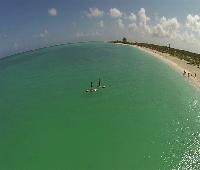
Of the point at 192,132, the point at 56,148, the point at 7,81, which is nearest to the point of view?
the point at 56,148

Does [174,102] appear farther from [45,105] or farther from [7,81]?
[7,81]

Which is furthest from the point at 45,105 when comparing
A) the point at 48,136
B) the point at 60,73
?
the point at 60,73

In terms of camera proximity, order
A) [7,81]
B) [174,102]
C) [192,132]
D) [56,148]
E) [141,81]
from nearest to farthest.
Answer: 1. [56,148]
2. [192,132]
3. [174,102]
4. [141,81]
5. [7,81]

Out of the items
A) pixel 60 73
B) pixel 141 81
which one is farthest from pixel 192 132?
pixel 60 73

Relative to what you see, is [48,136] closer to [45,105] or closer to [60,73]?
[45,105]

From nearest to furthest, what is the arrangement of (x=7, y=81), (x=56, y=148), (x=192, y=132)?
(x=56, y=148), (x=192, y=132), (x=7, y=81)

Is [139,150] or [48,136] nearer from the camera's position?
[139,150]
